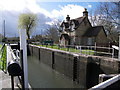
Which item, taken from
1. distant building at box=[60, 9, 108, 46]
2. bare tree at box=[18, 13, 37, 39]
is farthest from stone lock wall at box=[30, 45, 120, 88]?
bare tree at box=[18, 13, 37, 39]

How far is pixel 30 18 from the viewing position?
3938cm

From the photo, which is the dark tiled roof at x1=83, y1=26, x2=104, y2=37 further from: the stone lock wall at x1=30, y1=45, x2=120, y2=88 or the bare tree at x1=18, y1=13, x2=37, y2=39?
the bare tree at x1=18, y1=13, x2=37, y2=39

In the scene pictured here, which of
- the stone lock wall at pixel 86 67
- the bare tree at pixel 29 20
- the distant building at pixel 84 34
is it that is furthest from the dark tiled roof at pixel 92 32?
the bare tree at pixel 29 20

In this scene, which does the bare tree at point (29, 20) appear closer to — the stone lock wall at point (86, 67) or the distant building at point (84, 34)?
the distant building at point (84, 34)

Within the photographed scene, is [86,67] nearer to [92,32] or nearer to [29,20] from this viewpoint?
[92,32]

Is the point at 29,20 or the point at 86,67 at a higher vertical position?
the point at 29,20

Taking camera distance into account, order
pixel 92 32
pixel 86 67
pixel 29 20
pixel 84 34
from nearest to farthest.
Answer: pixel 86 67 → pixel 92 32 → pixel 84 34 → pixel 29 20

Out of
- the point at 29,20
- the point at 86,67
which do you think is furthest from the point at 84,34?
the point at 29,20

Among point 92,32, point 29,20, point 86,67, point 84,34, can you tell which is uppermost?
point 29,20

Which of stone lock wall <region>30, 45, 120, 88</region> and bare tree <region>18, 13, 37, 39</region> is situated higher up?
bare tree <region>18, 13, 37, 39</region>

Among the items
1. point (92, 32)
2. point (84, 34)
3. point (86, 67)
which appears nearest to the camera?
point (86, 67)

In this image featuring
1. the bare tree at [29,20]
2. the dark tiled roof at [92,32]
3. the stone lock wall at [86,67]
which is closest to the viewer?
the stone lock wall at [86,67]

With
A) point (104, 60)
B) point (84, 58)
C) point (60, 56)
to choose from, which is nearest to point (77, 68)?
point (84, 58)

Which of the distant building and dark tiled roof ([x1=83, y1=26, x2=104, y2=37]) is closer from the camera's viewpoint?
dark tiled roof ([x1=83, y1=26, x2=104, y2=37])
